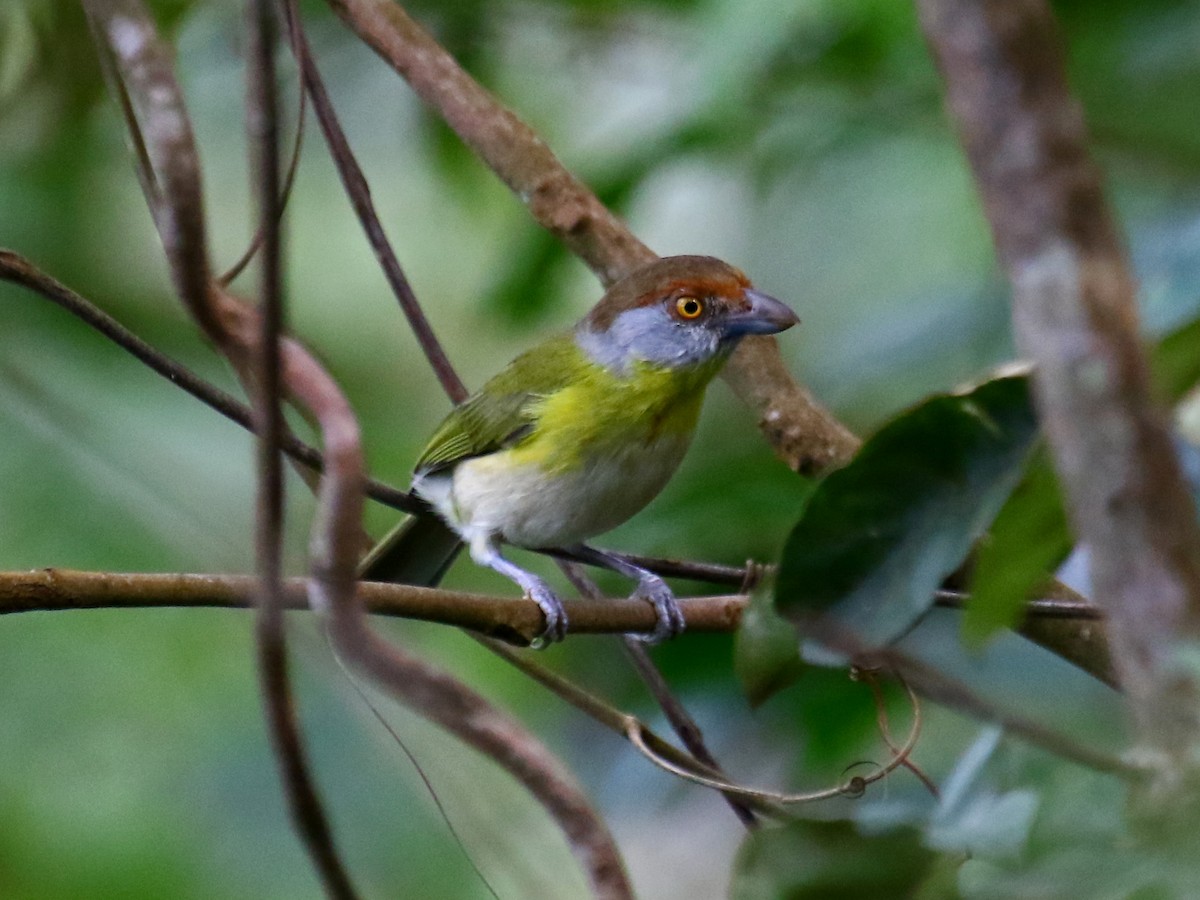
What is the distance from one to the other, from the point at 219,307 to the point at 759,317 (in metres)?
2.06

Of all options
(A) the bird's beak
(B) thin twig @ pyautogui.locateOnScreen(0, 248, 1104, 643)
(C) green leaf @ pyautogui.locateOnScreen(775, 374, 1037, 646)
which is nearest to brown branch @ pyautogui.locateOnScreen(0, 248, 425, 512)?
(B) thin twig @ pyautogui.locateOnScreen(0, 248, 1104, 643)

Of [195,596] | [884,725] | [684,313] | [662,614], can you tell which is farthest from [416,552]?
[195,596]

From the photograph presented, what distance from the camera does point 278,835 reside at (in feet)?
14.7

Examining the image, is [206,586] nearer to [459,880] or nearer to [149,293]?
[459,880]

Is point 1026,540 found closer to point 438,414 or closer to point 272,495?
point 272,495

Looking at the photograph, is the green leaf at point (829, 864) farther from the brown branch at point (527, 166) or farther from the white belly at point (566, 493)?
the white belly at point (566, 493)

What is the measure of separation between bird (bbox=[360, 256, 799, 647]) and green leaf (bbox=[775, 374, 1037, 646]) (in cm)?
136

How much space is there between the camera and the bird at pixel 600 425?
325 centimetres

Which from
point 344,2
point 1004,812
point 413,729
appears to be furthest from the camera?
point 344,2

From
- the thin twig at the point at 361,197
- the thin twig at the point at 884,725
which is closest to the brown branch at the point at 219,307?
the thin twig at the point at 884,725

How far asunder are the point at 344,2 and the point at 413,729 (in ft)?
5.59

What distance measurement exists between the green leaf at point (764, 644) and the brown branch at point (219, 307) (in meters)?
0.77

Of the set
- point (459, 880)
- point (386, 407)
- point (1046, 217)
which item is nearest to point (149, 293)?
point (386, 407)

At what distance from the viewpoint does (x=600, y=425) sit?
3312 mm
